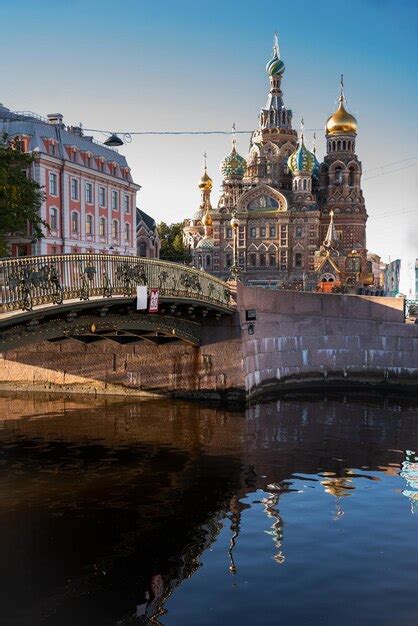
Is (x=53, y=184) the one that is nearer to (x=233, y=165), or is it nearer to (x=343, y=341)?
(x=343, y=341)

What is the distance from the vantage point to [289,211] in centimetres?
10444

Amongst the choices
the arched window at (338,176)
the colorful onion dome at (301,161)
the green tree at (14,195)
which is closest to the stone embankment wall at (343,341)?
the green tree at (14,195)

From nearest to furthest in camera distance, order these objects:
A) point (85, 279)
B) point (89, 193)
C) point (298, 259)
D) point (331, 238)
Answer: point (85, 279), point (89, 193), point (331, 238), point (298, 259)

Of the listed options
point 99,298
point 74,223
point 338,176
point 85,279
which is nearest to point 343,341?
point 99,298

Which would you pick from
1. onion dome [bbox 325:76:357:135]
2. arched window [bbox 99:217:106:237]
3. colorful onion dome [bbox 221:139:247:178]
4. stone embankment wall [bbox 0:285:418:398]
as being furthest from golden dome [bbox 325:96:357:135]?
stone embankment wall [bbox 0:285:418:398]

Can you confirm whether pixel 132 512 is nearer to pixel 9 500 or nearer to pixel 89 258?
pixel 9 500

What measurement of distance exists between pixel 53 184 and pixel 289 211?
60.5m

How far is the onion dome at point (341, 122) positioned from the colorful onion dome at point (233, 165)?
15.3 m

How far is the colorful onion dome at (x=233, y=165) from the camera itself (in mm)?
116312

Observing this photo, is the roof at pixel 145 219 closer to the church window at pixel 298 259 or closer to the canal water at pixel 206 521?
the church window at pixel 298 259

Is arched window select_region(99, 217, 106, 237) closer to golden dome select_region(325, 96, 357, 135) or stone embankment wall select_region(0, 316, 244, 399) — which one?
stone embankment wall select_region(0, 316, 244, 399)

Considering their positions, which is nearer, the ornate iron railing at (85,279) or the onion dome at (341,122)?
the ornate iron railing at (85,279)

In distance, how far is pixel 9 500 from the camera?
15.5 meters

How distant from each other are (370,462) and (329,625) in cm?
972
